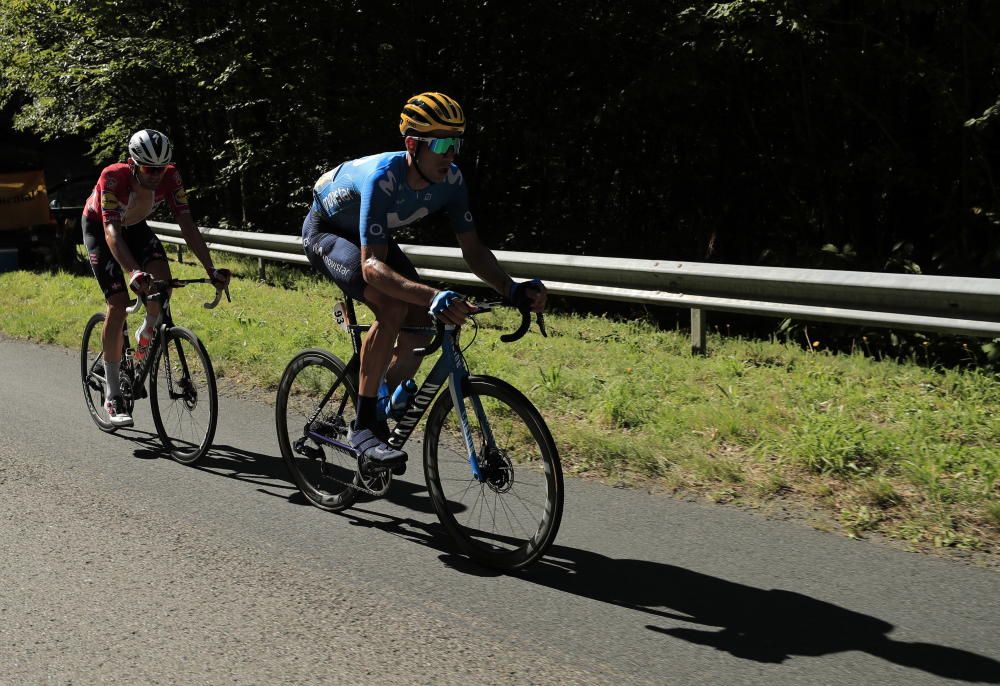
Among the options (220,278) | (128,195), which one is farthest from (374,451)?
(128,195)

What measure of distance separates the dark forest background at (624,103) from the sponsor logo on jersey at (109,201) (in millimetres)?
7145

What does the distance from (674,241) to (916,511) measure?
39.8ft

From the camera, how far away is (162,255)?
6.79 metres

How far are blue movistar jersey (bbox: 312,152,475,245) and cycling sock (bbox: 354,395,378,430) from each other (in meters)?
0.76

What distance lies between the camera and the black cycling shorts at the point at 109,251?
21.9 ft

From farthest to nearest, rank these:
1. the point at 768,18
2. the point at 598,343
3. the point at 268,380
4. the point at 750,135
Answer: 1. the point at 750,135
2. the point at 768,18
3. the point at 598,343
4. the point at 268,380

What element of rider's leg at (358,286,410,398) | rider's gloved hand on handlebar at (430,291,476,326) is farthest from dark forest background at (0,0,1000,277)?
rider's gloved hand on handlebar at (430,291,476,326)

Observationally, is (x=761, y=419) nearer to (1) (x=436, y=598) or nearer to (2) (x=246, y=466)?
(1) (x=436, y=598)

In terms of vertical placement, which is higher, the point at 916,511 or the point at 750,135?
the point at 750,135

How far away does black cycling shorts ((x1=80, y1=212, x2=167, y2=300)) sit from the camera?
6.68 meters

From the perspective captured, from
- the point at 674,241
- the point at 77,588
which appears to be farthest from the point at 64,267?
the point at 77,588

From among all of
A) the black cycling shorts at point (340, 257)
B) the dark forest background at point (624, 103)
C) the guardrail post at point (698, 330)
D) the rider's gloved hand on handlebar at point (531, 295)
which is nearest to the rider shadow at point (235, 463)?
the black cycling shorts at point (340, 257)

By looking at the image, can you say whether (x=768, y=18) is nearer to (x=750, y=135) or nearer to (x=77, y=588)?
(x=750, y=135)

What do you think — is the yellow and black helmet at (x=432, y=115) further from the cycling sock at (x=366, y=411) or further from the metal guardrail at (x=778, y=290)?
the metal guardrail at (x=778, y=290)
